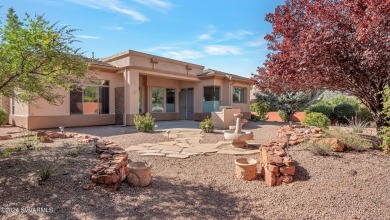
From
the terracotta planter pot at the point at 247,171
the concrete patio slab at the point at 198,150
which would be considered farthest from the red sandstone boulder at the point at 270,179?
the concrete patio slab at the point at 198,150

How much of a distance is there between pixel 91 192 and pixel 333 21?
665 centimetres

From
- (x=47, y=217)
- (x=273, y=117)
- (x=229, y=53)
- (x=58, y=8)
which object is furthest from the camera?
(x=273, y=117)

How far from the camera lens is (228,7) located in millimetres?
9562

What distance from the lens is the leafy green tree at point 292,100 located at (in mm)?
17828

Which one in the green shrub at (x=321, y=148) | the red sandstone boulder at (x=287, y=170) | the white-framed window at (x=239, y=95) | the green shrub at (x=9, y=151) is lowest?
the red sandstone boulder at (x=287, y=170)

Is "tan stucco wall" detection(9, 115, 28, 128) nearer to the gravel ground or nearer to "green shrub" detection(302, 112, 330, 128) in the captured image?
the gravel ground

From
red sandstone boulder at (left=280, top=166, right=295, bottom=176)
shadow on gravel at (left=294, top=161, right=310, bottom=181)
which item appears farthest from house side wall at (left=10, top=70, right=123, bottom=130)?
shadow on gravel at (left=294, top=161, right=310, bottom=181)

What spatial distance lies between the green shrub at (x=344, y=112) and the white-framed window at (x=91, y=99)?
59.8 ft

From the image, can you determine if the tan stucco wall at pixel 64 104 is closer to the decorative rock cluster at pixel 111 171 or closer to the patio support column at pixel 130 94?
the patio support column at pixel 130 94

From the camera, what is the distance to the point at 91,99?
1364cm

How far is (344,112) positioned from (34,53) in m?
20.7

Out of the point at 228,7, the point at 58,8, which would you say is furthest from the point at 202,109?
the point at 58,8

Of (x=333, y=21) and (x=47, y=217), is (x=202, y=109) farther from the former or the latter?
(x=47, y=217)

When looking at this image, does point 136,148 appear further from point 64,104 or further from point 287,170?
point 64,104
